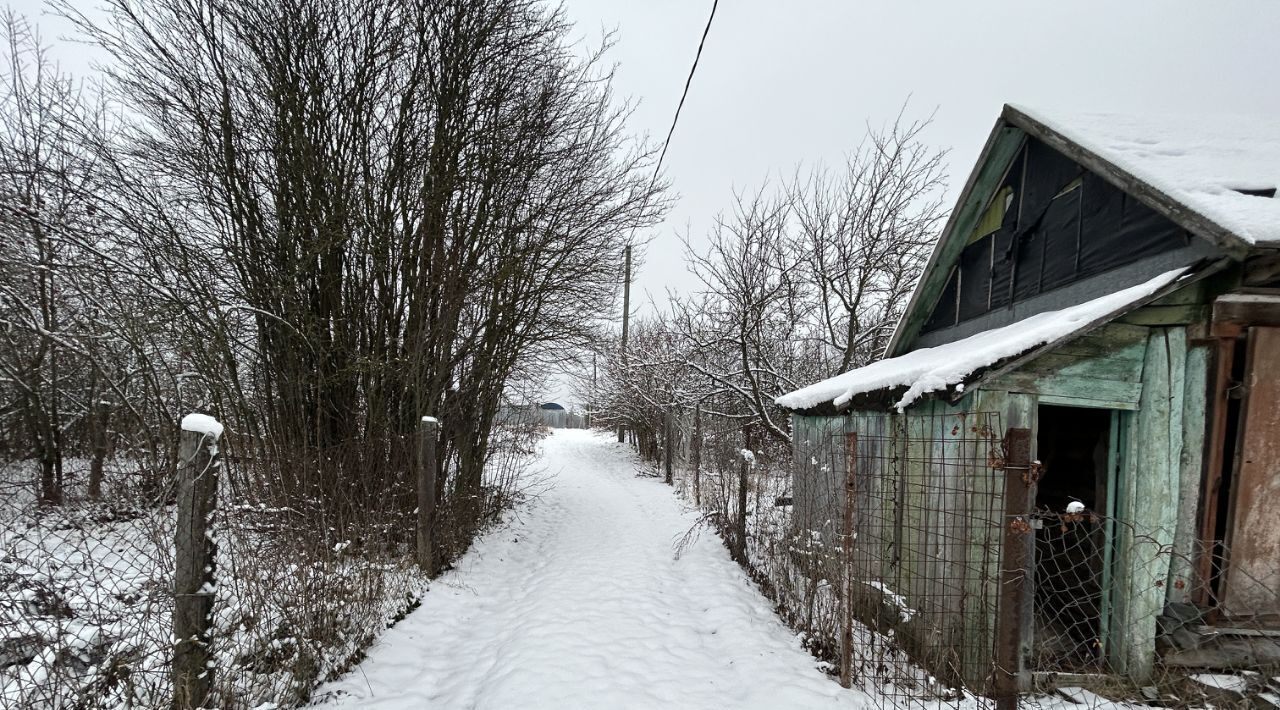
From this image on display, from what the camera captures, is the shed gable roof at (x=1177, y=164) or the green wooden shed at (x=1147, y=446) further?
the green wooden shed at (x=1147, y=446)

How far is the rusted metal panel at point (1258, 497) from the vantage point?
371cm

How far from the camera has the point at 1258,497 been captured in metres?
3.73

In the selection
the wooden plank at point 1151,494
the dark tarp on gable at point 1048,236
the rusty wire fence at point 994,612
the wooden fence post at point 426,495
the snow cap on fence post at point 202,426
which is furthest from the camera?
the wooden fence post at point 426,495

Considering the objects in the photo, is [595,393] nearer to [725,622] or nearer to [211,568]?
[725,622]

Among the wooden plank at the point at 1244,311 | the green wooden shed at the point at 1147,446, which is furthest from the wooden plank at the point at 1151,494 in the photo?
the wooden plank at the point at 1244,311

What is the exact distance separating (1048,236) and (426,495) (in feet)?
24.6

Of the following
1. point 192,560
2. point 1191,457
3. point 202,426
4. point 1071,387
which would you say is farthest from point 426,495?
point 1191,457

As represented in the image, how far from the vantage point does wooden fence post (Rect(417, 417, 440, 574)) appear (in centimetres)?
566

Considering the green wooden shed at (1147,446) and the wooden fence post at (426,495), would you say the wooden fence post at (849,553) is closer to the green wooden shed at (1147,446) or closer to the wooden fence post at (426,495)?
the green wooden shed at (1147,446)

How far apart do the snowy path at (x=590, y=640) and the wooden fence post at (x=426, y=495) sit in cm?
34

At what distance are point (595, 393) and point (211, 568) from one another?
72.9ft

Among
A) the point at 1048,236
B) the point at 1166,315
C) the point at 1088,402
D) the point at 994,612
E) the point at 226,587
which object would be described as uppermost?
the point at 1048,236

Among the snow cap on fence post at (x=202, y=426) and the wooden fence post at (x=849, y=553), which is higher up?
the snow cap on fence post at (x=202, y=426)

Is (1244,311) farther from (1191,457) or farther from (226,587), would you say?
(226,587)
